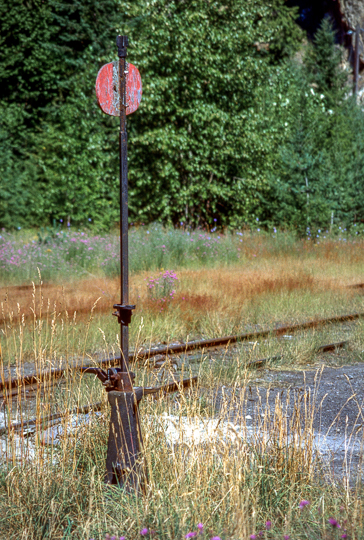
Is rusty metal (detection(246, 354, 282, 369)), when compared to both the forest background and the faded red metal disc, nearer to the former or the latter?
the faded red metal disc

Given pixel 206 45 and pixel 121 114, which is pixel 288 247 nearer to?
pixel 206 45

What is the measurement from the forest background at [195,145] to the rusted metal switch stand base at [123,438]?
14658 millimetres

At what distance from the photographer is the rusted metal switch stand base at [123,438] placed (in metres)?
3.21

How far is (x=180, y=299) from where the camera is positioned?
8.99 meters

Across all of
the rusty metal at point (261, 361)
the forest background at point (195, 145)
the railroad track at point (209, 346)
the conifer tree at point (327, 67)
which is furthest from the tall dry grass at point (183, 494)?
the conifer tree at point (327, 67)

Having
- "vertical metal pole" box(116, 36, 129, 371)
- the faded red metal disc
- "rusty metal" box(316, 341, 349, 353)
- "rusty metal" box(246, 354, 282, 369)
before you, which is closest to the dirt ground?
"rusty metal" box(246, 354, 282, 369)

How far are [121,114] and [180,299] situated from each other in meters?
5.82

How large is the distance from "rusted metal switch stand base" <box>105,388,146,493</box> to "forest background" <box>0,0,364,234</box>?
1466 cm

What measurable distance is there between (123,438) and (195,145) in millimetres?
17825

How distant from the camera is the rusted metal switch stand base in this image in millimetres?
3213

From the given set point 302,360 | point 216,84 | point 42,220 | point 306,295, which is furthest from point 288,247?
point 42,220

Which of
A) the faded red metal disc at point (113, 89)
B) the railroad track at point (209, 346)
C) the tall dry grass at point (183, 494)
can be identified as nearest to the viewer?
the tall dry grass at point (183, 494)

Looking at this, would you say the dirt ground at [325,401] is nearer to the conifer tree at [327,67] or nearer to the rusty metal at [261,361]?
the rusty metal at [261,361]

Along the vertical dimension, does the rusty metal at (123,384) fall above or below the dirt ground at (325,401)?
above
